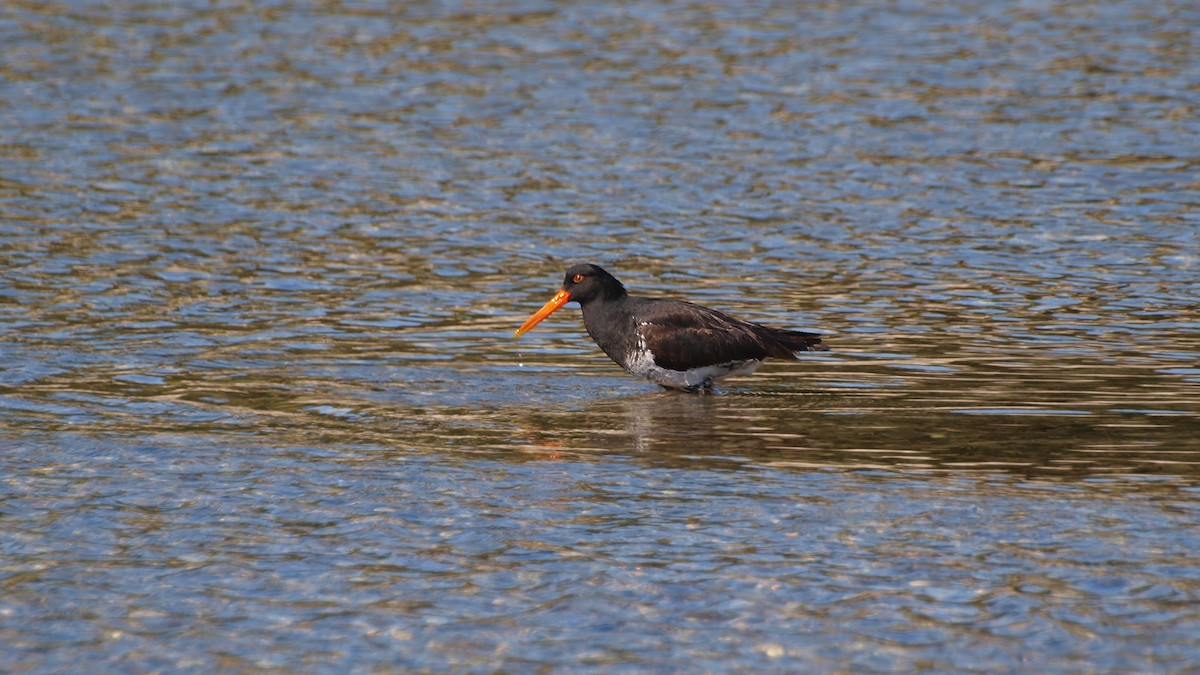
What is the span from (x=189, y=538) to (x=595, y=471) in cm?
276

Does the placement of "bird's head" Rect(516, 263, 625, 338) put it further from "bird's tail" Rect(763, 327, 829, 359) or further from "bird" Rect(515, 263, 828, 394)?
"bird's tail" Rect(763, 327, 829, 359)

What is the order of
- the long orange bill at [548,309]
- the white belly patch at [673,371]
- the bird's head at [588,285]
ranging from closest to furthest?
1. the white belly patch at [673,371]
2. the bird's head at [588,285]
3. the long orange bill at [548,309]

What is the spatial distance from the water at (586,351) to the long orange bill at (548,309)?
265 millimetres

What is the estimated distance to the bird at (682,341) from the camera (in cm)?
1391

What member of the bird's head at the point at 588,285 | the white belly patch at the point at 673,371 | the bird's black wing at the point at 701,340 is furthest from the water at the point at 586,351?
the bird's head at the point at 588,285

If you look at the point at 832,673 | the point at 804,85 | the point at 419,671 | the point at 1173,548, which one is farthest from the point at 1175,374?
the point at 804,85

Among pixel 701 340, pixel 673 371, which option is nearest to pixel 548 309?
pixel 673 371

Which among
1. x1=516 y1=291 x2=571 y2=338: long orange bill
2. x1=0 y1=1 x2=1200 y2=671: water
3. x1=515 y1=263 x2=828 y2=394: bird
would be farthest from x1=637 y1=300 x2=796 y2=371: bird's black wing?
x1=516 y1=291 x2=571 y2=338: long orange bill

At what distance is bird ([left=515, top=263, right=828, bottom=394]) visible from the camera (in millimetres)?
13914

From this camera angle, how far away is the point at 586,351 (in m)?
15.7

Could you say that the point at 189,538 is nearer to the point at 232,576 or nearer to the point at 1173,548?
the point at 232,576

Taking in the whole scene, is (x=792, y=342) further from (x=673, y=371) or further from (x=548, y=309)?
(x=548, y=309)

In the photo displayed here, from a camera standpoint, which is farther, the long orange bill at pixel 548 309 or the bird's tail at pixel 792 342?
the long orange bill at pixel 548 309

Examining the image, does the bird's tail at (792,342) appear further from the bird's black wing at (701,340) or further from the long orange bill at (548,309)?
the long orange bill at (548,309)
